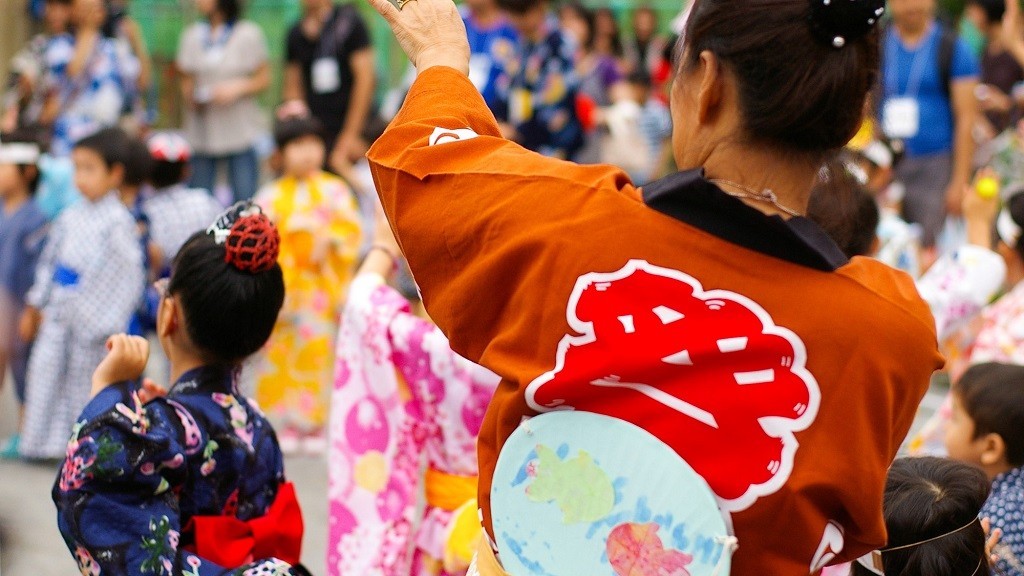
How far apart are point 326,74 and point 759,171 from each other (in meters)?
7.19

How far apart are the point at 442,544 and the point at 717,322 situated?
169 centimetres

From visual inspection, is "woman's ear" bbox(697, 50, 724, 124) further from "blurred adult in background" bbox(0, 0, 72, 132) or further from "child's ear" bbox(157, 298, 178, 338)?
"blurred adult in background" bbox(0, 0, 72, 132)

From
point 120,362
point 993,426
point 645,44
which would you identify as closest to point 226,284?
point 120,362

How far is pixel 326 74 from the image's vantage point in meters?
8.50

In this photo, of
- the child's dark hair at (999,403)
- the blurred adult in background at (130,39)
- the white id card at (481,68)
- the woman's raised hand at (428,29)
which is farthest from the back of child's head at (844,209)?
the blurred adult in background at (130,39)

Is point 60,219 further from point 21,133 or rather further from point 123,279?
point 21,133

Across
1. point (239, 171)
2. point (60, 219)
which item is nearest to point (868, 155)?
point (60, 219)

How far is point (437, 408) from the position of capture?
9.73 feet

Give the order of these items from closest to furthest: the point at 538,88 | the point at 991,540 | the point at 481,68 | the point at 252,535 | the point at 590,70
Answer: the point at 252,535
the point at 991,540
the point at 481,68
the point at 538,88
the point at 590,70

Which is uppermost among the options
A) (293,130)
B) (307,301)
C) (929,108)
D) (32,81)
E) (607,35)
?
(929,108)

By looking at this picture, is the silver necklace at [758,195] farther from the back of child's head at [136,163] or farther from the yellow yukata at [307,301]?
the back of child's head at [136,163]

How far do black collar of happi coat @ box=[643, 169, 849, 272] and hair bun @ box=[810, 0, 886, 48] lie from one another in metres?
0.22

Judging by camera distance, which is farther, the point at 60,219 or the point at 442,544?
the point at 60,219

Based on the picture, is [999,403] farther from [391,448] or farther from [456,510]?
[391,448]
